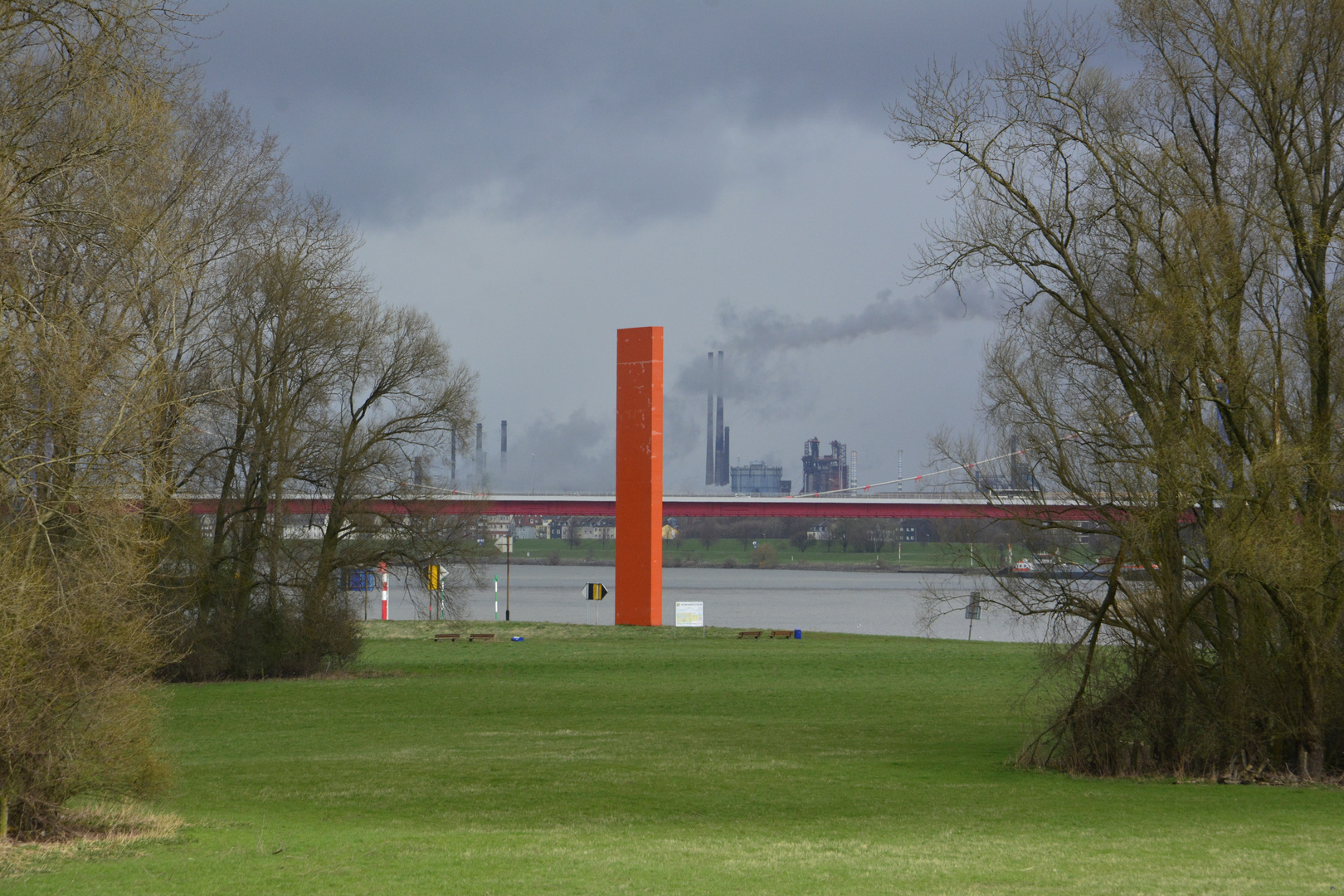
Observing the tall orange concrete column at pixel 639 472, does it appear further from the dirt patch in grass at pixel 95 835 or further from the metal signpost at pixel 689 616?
the dirt patch in grass at pixel 95 835

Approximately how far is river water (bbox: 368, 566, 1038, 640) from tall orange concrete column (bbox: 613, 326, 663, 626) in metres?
Result: 3.81

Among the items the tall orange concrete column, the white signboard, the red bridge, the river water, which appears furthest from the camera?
the red bridge

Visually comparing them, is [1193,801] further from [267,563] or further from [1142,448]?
[267,563]

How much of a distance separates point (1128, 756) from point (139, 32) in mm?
11376

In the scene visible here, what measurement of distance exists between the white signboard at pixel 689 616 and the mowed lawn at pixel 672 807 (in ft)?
54.6

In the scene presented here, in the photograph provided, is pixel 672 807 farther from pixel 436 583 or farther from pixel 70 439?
pixel 436 583

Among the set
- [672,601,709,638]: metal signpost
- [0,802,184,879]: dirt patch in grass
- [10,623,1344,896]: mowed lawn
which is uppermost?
[672,601,709,638]: metal signpost

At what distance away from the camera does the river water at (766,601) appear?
52.2 meters

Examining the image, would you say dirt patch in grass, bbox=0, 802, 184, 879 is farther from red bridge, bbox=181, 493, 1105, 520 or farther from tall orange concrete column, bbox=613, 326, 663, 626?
red bridge, bbox=181, 493, 1105, 520

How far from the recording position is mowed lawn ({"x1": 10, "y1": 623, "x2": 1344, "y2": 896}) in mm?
7895

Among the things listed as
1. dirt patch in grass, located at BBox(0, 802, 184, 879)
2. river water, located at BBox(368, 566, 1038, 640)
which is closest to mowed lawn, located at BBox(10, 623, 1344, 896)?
dirt patch in grass, located at BBox(0, 802, 184, 879)

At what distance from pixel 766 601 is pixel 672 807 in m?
62.8

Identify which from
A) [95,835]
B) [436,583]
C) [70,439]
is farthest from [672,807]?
[436,583]

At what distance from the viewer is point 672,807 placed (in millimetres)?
11375
